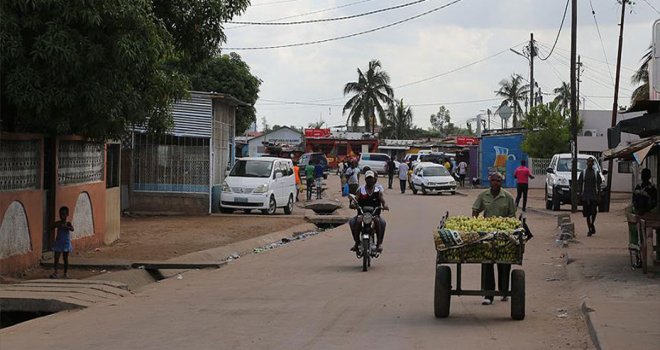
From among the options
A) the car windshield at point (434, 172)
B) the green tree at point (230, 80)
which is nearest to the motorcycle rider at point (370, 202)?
the car windshield at point (434, 172)

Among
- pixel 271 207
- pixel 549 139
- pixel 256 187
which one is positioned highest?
pixel 549 139

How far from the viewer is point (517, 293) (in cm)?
976

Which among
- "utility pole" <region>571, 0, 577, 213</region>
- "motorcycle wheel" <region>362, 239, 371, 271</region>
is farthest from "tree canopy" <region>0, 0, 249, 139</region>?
"utility pole" <region>571, 0, 577, 213</region>

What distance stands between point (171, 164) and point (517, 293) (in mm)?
20155

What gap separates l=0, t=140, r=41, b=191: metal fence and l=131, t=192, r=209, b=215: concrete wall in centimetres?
1294

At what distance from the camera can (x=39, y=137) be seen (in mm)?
15273

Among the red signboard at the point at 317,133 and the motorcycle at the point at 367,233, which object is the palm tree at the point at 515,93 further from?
the motorcycle at the point at 367,233

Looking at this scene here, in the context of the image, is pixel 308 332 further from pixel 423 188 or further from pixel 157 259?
pixel 423 188

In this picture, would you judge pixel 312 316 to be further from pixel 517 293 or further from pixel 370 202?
pixel 370 202

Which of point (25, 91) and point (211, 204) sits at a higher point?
point (25, 91)

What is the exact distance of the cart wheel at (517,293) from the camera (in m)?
9.73

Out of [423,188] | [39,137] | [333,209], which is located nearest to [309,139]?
[423,188]

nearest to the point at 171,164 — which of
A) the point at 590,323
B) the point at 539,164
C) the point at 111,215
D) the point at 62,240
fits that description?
the point at 111,215

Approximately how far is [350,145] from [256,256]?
186 ft
